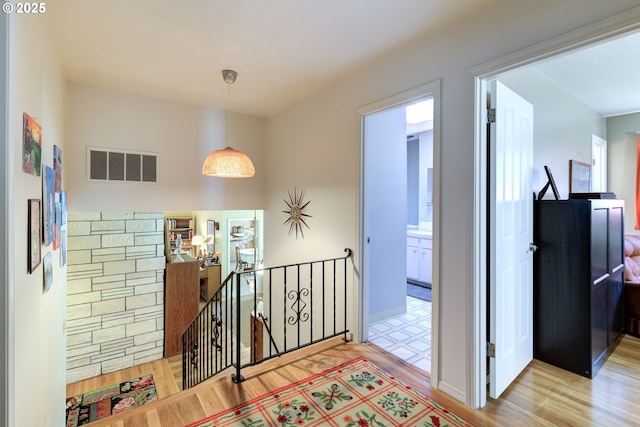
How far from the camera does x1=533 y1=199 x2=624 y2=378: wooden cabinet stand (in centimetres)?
231

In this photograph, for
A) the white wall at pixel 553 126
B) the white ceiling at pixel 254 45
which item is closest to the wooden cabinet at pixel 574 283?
the white wall at pixel 553 126

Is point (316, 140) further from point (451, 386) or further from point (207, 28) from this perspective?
point (451, 386)

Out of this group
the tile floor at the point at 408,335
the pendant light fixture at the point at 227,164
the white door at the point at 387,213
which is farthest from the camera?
the white door at the point at 387,213

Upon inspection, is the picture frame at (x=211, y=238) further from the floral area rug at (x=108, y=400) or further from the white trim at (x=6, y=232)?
the white trim at (x=6, y=232)

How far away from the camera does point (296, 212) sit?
372 centimetres

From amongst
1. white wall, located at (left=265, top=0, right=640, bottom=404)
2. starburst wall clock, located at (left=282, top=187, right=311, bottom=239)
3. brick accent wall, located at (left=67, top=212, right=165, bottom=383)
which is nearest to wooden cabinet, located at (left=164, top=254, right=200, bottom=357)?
brick accent wall, located at (left=67, top=212, right=165, bottom=383)

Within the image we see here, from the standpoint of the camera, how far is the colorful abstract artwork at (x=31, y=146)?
138cm

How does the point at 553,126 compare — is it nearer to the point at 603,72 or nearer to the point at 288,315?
the point at 603,72

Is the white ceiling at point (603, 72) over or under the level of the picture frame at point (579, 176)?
over

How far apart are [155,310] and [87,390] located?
3.89 feet

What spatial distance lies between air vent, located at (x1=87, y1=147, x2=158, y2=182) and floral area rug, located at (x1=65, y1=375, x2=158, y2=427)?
2.71 metres

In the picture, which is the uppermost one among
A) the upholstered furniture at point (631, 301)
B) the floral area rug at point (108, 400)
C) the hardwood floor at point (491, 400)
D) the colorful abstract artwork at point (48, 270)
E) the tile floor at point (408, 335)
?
the colorful abstract artwork at point (48, 270)

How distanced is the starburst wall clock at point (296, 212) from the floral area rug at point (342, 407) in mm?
1784

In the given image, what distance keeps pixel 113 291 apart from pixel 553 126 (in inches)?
234
